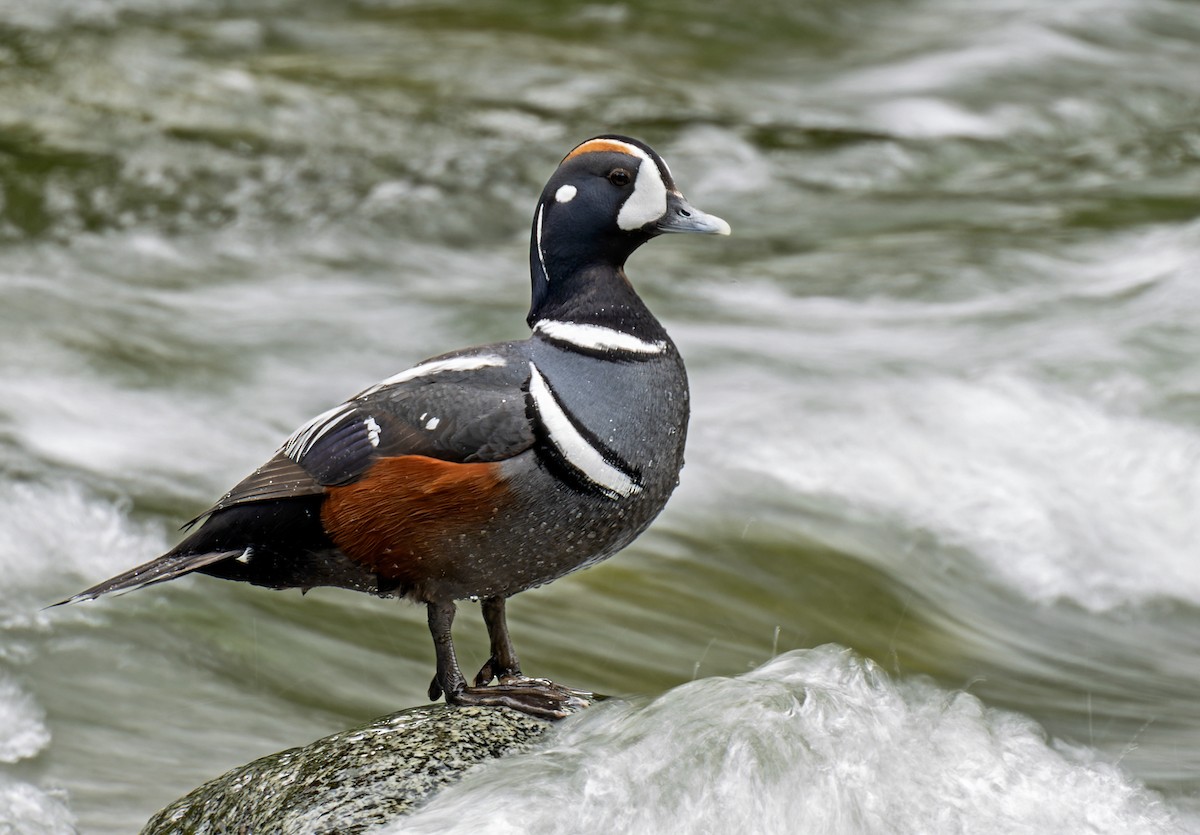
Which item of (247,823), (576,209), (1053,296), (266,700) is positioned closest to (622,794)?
(247,823)

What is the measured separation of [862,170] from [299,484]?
859cm

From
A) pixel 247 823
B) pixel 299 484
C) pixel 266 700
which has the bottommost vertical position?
pixel 266 700

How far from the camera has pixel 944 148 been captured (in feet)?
40.2

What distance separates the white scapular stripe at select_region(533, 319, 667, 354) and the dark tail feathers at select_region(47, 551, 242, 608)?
1064 millimetres

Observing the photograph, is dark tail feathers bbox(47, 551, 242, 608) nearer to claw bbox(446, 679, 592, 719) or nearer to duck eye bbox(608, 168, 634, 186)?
claw bbox(446, 679, 592, 719)

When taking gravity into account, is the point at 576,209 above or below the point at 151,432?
above

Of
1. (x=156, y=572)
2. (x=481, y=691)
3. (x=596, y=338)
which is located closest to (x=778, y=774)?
(x=481, y=691)

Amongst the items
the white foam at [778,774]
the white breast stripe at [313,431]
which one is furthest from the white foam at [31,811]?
the white foam at [778,774]

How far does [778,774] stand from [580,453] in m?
0.97

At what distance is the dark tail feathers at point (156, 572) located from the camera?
13.4 feet

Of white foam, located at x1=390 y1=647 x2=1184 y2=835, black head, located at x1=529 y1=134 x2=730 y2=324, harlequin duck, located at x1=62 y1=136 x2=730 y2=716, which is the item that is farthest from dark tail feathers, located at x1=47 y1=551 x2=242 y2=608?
black head, located at x1=529 y1=134 x2=730 y2=324

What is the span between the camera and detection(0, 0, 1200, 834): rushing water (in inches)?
185

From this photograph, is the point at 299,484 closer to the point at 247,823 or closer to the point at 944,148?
the point at 247,823

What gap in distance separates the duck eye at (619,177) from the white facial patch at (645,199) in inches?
0.9
